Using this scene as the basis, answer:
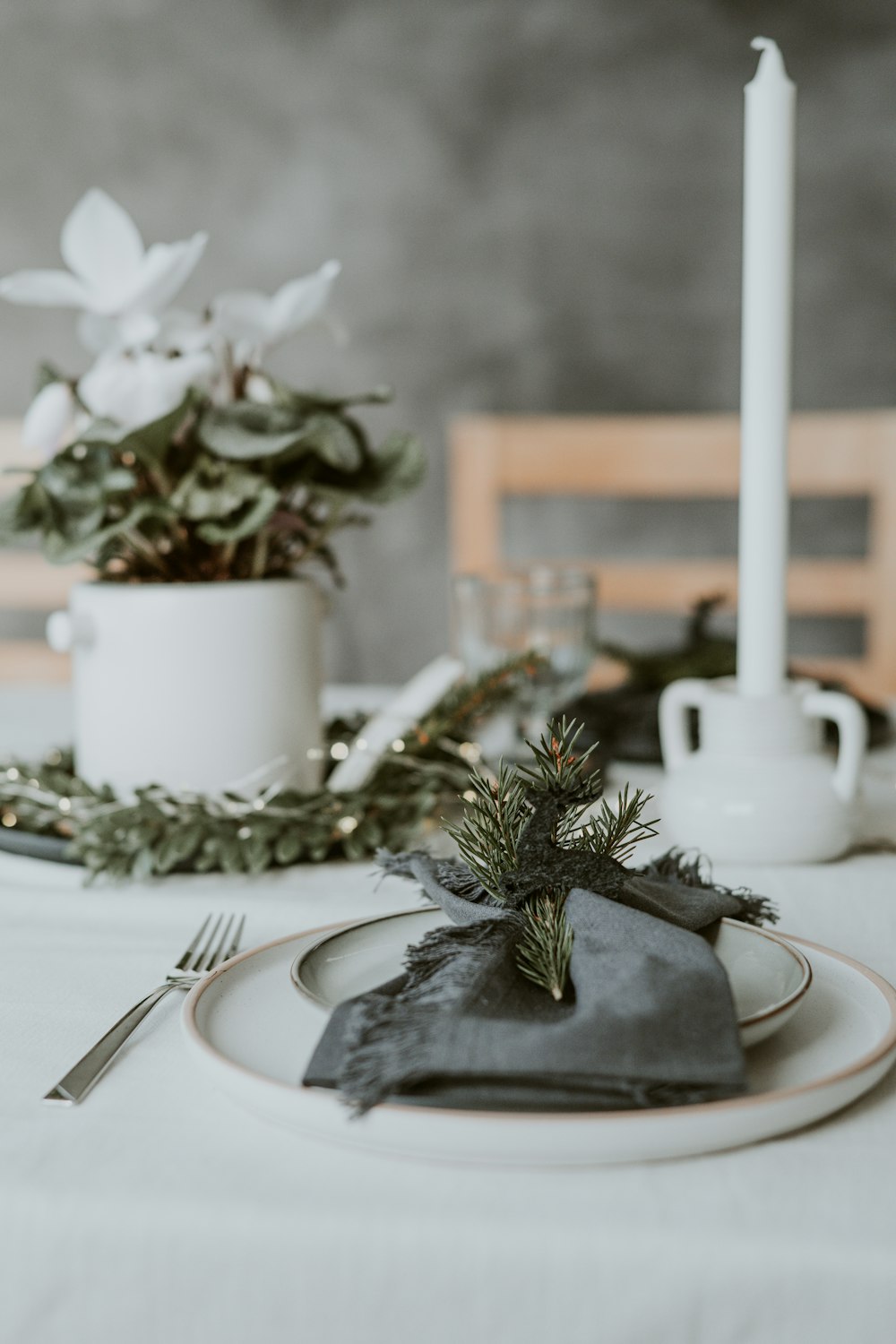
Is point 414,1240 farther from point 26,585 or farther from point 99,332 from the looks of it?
point 26,585

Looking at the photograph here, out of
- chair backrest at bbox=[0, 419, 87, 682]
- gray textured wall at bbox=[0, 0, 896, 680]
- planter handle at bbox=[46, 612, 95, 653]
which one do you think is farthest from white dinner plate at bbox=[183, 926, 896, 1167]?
gray textured wall at bbox=[0, 0, 896, 680]

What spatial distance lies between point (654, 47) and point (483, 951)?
2812 millimetres

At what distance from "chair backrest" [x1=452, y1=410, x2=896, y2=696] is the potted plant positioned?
1130 mm

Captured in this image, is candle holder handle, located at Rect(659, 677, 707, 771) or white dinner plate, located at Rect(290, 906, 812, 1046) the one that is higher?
candle holder handle, located at Rect(659, 677, 707, 771)

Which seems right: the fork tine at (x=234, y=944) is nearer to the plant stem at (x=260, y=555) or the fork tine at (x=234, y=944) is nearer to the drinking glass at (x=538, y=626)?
the plant stem at (x=260, y=555)

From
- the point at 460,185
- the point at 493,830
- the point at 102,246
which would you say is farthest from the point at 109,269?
the point at 460,185

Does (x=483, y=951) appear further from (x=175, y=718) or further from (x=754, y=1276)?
(x=175, y=718)

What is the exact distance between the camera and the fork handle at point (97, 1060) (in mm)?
381

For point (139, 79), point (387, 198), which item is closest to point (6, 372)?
point (139, 79)

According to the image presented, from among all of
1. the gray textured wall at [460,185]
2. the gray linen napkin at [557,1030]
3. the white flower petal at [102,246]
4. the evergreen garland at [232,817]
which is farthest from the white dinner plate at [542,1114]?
the gray textured wall at [460,185]

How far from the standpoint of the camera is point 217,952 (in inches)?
20.3

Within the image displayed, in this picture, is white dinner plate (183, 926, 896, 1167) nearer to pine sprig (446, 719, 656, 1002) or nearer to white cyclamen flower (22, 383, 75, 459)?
pine sprig (446, 719, 656, 1002)

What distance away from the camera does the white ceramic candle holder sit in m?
0.67

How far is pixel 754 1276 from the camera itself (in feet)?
1.00
